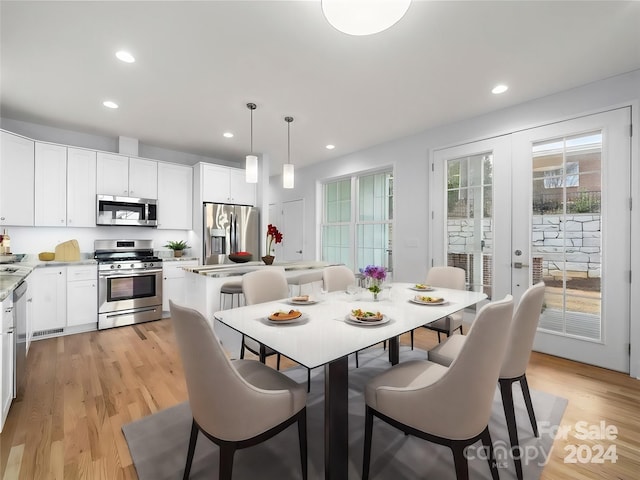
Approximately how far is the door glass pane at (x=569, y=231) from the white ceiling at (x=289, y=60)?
0.65 m

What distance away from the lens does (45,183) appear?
3.53 meters

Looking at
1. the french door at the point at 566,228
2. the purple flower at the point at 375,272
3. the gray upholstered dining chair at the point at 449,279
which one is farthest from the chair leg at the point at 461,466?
the french door at the point at 566,228

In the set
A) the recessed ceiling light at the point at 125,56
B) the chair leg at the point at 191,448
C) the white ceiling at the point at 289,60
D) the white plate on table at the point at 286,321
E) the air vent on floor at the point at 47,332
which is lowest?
the air vent on floor at the point at 47,332

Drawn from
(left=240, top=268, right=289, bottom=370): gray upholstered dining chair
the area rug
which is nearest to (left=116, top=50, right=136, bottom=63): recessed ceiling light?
(left=240, top=268, right=289, bottom=370): gray upholstered dining chair

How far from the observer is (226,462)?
1.12m

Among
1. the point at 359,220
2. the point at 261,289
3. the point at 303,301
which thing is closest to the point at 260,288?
the point at 261,289

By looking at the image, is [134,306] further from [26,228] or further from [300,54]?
[300,54]

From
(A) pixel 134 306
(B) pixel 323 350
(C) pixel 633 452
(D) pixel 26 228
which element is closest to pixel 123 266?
(A) pixel 134 306

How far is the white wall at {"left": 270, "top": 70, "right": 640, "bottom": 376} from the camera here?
243 cm

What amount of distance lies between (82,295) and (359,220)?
4.07m

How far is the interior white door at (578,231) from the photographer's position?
8.18 ft

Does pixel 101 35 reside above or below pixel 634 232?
above

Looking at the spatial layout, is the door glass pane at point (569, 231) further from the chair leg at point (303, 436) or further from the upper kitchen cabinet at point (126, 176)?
the upper kitchen cabinet at point (126, 176)

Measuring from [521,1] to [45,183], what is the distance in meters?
5.03
